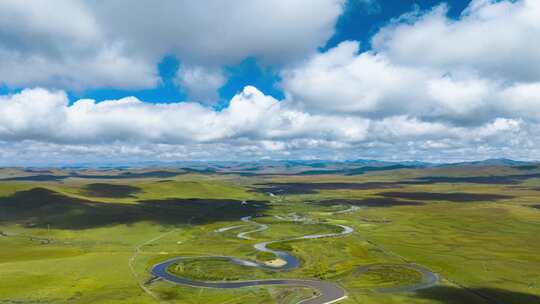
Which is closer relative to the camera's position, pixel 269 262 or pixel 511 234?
pixel 269 262

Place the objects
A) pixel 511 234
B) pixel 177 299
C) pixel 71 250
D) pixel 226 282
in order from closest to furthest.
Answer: pixel 177 299 < pixel 226 282 < pixel 71 250 < pixel 511 234

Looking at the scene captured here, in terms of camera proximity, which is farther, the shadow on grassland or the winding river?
the winding river

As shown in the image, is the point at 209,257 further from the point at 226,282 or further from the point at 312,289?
the point at 312,289

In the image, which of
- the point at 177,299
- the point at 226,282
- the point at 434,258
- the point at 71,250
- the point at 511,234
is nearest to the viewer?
the point at 177,299

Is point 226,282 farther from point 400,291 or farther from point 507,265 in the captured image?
point 507,265

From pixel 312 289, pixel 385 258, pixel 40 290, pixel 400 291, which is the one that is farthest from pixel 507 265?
pixel 40 290

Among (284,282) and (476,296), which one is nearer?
(476,296)

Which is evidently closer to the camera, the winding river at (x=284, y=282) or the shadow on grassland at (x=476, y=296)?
the shadow on grassland at (x=476, y=296)

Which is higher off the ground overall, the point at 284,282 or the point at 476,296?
the point at 284,282
